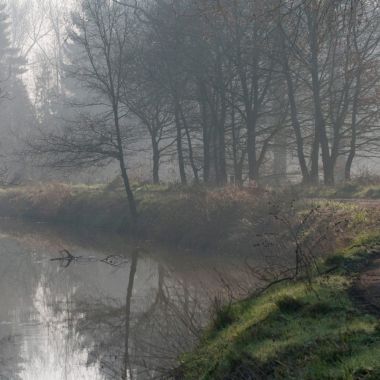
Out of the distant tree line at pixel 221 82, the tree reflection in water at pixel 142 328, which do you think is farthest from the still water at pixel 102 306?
the distant tree line at pixel 221 82

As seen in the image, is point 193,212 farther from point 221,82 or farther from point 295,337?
point 295,337

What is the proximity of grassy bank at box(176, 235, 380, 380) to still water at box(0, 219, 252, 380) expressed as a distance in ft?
2.96

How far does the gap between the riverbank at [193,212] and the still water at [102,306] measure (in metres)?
0.91

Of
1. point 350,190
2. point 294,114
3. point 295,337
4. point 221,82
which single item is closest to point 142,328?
point 295,337

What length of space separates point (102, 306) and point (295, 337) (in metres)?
8.93

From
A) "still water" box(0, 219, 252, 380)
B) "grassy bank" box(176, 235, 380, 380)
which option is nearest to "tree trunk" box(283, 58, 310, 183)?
"still water" box(0, 219, 252, 380)

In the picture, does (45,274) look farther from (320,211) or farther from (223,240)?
(320,211)

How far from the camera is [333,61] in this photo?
27125 millimetres

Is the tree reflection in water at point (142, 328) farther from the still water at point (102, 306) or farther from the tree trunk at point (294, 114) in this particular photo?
the tree trunk at point (294, 114)

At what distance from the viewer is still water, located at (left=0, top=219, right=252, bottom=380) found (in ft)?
35.9

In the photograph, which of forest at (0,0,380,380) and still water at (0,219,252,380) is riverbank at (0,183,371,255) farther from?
still water at (0,219,252,380)

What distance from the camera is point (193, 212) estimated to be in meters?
24.1

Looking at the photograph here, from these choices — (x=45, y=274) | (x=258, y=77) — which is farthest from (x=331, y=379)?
(x=258, y=77)

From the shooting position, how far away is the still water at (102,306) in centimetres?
1095
